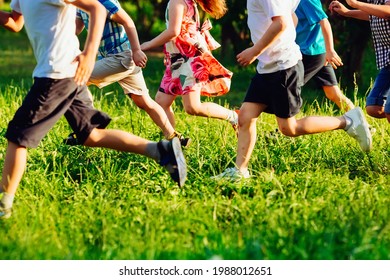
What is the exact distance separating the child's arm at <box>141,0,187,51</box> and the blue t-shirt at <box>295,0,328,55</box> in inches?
43.5

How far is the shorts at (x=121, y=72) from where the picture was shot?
7258 millimetres

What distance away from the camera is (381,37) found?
6.84 meters

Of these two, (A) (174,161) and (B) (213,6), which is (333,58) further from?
(A) (174,161)

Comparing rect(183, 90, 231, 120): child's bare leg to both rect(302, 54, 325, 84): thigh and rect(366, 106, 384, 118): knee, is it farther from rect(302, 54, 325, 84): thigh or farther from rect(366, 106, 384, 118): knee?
rect(366, 106, 384, 118): knee

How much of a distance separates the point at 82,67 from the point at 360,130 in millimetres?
2353

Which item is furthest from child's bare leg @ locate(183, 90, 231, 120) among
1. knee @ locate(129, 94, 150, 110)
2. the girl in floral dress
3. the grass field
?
knee @ locate(129, 94, 150, 110)

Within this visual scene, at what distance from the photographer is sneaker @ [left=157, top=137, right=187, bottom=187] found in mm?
5762

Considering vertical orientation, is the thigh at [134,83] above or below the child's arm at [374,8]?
below

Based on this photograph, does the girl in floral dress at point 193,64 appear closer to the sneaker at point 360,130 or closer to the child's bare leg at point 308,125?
the child's bare leg at point 308,125

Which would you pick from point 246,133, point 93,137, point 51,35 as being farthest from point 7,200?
point 246,133

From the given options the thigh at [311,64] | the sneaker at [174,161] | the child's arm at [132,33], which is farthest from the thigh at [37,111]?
the thigh at [311,64]

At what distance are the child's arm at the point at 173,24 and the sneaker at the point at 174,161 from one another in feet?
4.21
